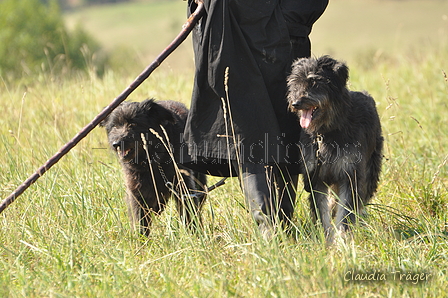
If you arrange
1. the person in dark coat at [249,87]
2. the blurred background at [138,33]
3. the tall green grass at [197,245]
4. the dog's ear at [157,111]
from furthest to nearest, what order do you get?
the blurred background at [138,33] < the dog's ear at [157,111] < the person in dark coat at [249,87] < the tall green grass at [197,245]

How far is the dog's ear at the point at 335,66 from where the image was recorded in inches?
151

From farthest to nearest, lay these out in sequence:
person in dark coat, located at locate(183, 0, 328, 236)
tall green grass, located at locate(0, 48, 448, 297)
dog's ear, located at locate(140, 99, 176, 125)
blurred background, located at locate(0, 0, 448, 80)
Result: blurred background, located at locate(0, 0, 448, 80)
dog's ear, located at locate(140, 99, 176, 125)
person in dark coat, located at locate(183, 0, 328, 236)
tall green grass, located at locate(0, 48, 448, 297)

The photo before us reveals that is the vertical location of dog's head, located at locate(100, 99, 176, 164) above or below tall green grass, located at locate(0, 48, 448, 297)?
above

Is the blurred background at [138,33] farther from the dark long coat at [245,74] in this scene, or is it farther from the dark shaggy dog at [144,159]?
the dark shaggy dog at [144,159]

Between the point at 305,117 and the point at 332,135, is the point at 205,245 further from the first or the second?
the point at 332,135

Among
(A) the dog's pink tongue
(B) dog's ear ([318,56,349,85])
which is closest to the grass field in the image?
(A) the dog's pink tongue

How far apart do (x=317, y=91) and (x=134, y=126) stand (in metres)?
1.61

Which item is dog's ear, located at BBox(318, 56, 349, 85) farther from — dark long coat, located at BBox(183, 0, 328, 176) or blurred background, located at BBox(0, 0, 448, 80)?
blurred background, located at BBox(0, 0, 448, 80)

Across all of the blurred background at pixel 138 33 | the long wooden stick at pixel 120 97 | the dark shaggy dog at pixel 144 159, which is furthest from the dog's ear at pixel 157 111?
the blurred background at pixel 138 33

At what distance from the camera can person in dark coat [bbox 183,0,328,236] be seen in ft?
12.0

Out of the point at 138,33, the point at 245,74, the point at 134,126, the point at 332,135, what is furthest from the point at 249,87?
the point at 138,33

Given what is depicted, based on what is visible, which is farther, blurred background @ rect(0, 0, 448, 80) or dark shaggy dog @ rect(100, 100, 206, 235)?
blurred background @ rect(0, 0, 448, 80)

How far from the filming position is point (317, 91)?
380cm

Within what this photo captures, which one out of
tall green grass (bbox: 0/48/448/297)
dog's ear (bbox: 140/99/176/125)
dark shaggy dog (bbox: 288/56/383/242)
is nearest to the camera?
tall green grass (bbox: 0/48/448/297)
